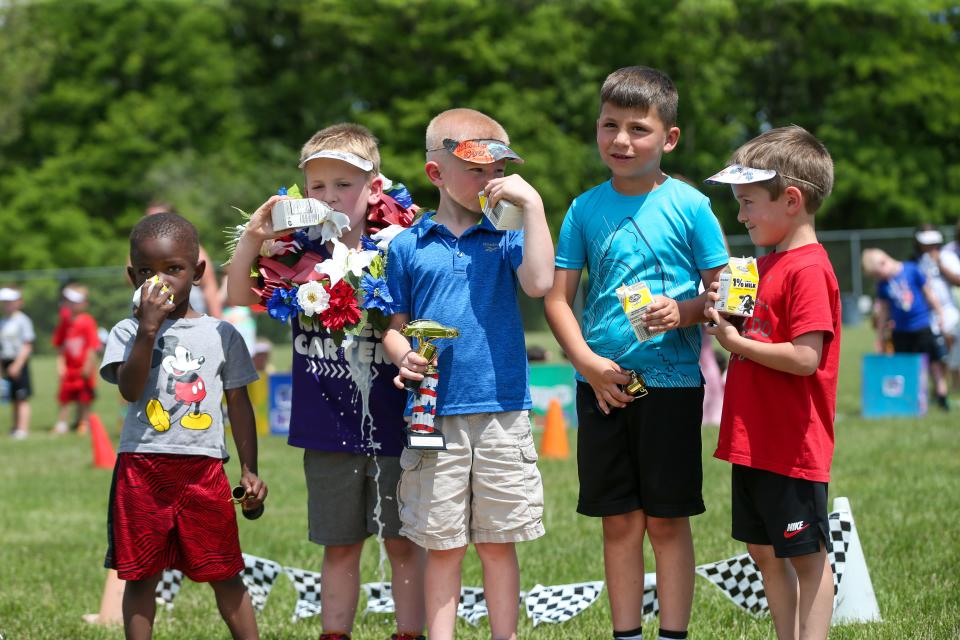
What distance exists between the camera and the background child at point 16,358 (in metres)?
14.3

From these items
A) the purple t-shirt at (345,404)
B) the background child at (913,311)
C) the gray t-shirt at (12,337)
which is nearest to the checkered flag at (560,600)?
the purple t-shirt at (345,404)

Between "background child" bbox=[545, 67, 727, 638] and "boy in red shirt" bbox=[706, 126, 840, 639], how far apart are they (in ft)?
0.55

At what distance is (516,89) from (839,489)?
34419 millimetres

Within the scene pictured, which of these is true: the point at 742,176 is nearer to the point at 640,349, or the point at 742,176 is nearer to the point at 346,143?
the point at 640,349

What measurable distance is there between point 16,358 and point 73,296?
1.13m

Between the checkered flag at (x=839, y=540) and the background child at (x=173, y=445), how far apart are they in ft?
7.77

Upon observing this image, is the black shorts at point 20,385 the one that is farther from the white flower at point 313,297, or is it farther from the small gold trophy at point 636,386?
the small gold trophy at point 636,386

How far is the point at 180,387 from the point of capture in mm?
4031

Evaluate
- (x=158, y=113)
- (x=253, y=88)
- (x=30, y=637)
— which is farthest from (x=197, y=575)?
(x=253, y=88)

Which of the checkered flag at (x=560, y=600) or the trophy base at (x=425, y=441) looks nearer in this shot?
the trophy base at (x=425, y=441)

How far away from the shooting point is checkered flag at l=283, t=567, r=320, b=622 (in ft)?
17.1

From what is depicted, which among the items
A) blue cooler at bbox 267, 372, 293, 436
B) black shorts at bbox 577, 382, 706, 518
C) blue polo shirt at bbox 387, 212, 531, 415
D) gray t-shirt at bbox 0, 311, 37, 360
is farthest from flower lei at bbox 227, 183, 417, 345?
gray t-shirt at bbox 0, 311, 37, 360

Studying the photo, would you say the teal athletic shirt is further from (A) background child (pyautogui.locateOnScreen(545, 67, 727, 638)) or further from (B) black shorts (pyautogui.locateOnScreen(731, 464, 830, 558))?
(B) black shorts (pyautogui.locateOnScreen(731, 464, 830, 558))

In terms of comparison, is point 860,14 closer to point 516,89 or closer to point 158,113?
point 516,89
